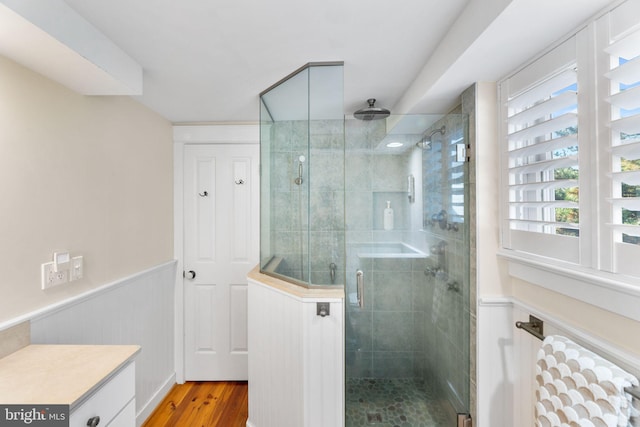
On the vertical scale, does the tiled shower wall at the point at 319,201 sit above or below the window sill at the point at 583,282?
above

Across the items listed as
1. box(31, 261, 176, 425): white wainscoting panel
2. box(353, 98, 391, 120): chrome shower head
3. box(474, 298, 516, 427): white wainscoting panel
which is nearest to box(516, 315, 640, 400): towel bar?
box(474, 298, 516, 427): white wainscoting panel

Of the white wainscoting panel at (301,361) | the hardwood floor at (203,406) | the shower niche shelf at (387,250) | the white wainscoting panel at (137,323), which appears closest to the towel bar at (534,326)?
the shower niche shelf at (387,250)

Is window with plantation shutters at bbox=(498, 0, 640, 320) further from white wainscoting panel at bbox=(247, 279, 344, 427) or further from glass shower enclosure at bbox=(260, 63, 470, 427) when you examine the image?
white wainscoting panel at bbox=(247, 279, 344, 427)

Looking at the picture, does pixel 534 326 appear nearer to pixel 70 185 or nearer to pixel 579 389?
pixel 579 389

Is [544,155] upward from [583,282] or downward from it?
upward

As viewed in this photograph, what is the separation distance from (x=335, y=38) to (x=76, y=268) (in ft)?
5.94

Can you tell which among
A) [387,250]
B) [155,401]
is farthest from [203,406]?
[387,250]

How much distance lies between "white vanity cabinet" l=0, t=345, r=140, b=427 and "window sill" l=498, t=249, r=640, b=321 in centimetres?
176

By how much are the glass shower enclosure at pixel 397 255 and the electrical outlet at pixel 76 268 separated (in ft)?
3.57

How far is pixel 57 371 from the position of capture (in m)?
1.05

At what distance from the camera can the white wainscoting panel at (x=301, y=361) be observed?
5.09 feet

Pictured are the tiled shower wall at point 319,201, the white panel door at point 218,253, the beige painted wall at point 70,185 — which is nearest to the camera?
the beige painted wall at point 70,185

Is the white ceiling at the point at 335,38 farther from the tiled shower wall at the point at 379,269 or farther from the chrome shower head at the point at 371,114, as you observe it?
the tiled shower wall at the point at 379,269

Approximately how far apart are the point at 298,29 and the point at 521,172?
124 centimetres
